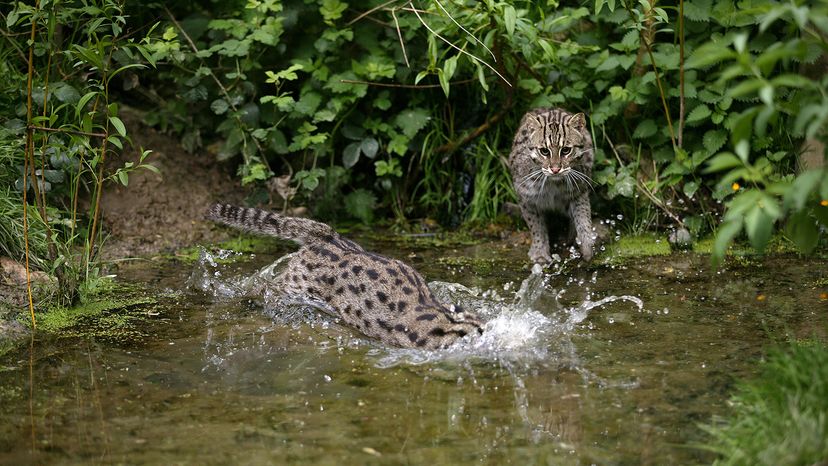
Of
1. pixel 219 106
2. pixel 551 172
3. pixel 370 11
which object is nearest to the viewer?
pixel 551 172

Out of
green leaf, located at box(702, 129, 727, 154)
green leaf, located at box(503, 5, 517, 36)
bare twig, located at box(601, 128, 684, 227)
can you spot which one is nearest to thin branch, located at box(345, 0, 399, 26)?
green leaf, located at box(503, 5, 517, 36)

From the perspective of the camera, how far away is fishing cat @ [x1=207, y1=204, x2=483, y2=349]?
6.55 meters

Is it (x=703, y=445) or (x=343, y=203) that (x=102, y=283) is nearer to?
→ (x=343, y=203)

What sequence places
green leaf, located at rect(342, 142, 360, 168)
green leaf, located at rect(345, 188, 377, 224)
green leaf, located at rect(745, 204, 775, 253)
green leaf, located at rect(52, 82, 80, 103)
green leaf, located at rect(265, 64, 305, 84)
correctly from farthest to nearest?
green leaf, located at rect(345, 188, 377, 224) < green leaf, located at rect(342, 142, 360, 168) < green leaf, located at rect(265, 64, 305, 84) < green leaf, located at rect(52, 82, 80, 103) < green leaf, located at rect(745, 204, 775, 253)

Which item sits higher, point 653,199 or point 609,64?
point 609,64

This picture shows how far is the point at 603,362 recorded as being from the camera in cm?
612

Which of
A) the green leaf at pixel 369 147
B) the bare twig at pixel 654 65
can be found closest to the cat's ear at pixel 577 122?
the bare twig at pixel 654 65

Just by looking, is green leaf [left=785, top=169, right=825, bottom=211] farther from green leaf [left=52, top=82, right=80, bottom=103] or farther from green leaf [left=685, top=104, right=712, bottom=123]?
green leaf [left=52, top=82, right=80, bottom=103]

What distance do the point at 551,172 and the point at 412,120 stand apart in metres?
1.63

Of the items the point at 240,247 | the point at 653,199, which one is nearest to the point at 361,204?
the point at 240,247

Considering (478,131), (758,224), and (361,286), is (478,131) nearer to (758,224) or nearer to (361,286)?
(361,286)

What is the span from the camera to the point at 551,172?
8750mm

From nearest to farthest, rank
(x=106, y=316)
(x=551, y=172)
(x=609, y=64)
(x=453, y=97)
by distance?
(x=106, y=316) → (x=551, y=172) → (x=609, y=64) → (x=453, y=97)

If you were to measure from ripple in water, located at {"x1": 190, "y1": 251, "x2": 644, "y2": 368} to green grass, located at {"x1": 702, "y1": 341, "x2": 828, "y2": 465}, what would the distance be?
1297mm
